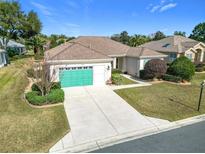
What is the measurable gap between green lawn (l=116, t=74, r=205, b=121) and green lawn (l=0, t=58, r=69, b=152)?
584cm

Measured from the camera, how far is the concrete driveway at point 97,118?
8352mm

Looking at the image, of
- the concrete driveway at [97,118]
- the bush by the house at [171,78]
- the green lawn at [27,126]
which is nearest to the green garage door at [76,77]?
the concrete driveway at [97,118]

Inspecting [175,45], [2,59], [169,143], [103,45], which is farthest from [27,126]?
[175,45]

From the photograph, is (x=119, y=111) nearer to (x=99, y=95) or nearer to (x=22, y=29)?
(x=99, y=95)

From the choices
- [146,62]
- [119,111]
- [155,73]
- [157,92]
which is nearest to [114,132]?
[119,111]

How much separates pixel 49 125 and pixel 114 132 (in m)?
3.75

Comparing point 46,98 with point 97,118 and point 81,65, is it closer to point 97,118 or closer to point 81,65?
point 97,118

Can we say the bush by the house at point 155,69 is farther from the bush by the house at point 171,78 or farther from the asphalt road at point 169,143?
the asphalt road at point 169,143

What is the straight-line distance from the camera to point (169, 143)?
307 inches

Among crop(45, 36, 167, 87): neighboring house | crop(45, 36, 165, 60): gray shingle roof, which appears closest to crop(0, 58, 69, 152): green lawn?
crop(45, 36, 167, 87): neighboring house

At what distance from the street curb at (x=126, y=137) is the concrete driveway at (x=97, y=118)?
0.22 metres

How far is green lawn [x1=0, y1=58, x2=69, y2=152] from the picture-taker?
7574 mm

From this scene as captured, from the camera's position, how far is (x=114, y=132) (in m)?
8.78

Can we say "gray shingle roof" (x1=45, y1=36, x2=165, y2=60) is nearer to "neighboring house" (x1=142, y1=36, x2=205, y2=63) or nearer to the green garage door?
the green garage door
